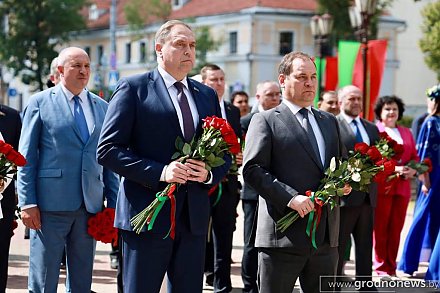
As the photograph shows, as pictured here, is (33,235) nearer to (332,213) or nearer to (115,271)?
(332,213)

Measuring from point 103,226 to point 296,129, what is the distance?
1.64 meters

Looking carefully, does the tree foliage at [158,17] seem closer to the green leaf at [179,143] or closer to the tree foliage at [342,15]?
the tree foliage at [342,15]

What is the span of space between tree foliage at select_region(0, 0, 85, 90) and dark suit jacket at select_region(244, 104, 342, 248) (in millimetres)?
51774

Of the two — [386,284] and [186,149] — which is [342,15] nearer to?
[386,284]

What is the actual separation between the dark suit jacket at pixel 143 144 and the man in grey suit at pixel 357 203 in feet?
11.4

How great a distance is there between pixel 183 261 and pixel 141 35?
51953mm

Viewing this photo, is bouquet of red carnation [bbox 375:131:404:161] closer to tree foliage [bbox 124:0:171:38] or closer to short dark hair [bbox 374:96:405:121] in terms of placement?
short dark hair [bbox 374:96:405:121]

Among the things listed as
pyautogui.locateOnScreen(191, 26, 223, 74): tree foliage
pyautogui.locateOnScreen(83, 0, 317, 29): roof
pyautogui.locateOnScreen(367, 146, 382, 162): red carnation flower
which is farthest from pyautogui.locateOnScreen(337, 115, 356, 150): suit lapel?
pyautogui.locateOnScreen(83, 0, 317, 29): roof

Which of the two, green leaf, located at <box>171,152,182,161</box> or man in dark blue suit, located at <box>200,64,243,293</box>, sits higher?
green leaf, located at <box>171,152,182,161</box>

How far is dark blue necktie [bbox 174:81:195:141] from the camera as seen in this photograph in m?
5.78

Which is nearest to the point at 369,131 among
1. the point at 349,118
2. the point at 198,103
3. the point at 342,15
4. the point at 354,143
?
the point at 349,118

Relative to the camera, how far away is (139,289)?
5.76m

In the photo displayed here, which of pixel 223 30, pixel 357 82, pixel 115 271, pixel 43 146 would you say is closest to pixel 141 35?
pixel 223 30

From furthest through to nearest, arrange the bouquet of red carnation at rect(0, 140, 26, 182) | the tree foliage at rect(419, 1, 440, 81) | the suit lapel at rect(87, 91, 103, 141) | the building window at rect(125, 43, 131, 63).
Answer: the building window at rect(125, 43, 131, 63) → the tree foliage at rect(419, 1, 440, 81) → the suit lapel at rect(87, 91, 103, 141) → the bouquet of red carnation at rect(0, 140, 26, 182)
